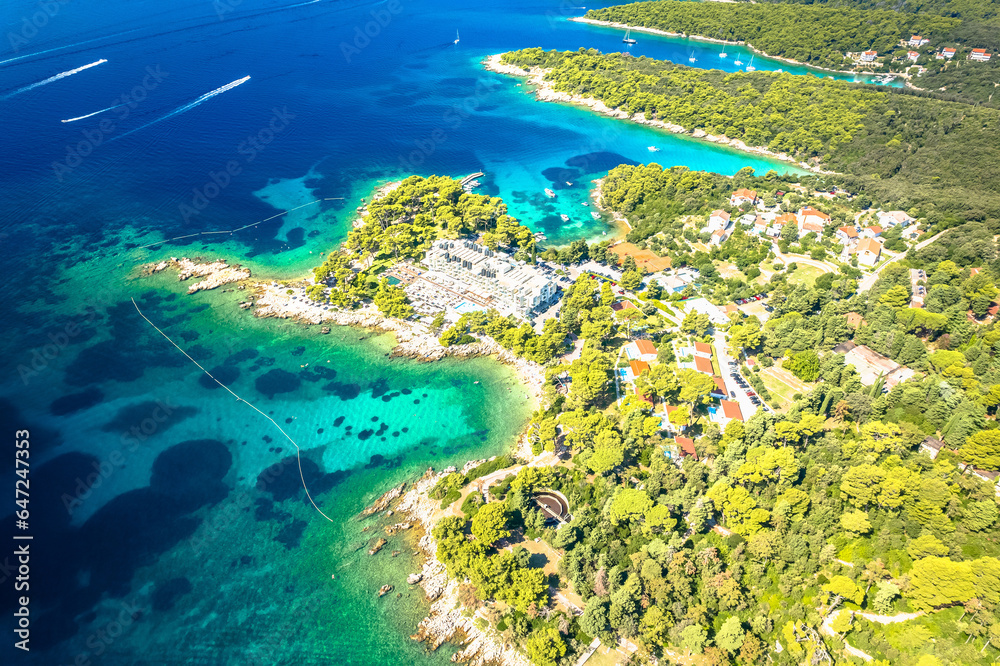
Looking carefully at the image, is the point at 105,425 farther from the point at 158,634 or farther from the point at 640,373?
the point at 640,373

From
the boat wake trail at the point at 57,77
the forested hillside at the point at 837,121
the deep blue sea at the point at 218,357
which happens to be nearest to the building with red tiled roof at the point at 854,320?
the forested hillside at the point at 837,121

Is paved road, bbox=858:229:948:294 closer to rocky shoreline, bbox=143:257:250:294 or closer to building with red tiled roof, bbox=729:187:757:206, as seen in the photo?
building with red tiled roof, bbox=729:187:757:206

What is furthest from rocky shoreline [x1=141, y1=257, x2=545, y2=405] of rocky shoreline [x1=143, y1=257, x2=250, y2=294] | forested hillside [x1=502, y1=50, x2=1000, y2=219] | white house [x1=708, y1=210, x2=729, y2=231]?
forested hillside [x1=502, y1=50, x2=1000, y2=219]

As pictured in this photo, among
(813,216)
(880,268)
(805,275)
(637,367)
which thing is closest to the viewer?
(637,367)

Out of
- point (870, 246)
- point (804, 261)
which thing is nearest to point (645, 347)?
point (804, 261)

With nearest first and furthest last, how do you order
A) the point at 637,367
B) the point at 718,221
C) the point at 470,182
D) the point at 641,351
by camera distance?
the point at 637,367 < the point at 641,351 < the point at 718,221 < the point at 470,182

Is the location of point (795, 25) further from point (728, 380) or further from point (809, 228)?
point (728, 380)

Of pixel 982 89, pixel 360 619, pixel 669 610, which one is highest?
pixel 982 89


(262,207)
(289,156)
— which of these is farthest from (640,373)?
(289,156)
